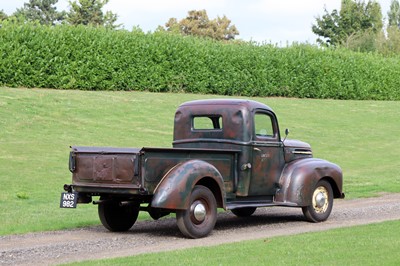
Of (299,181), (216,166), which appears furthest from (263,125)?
(216,166)

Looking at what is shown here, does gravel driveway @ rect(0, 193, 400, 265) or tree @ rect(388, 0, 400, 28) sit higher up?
tree @ rect(388, 0, 400, 28)

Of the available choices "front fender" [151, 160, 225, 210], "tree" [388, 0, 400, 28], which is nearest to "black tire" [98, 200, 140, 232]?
"front fender" [151, 160, 225, 210]

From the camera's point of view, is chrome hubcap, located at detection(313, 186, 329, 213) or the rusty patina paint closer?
the rusty patina paint

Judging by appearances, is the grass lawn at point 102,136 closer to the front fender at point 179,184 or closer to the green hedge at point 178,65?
the green hedge at point 178,65

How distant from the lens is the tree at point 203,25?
9419cm

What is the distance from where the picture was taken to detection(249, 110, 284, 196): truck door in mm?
13578

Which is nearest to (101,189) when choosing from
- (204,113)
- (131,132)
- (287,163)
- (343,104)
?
(204,113)

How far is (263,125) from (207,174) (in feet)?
6.97

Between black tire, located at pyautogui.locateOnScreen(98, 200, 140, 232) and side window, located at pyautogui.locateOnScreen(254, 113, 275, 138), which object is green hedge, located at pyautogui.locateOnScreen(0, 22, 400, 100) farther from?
black tire, located at pyautogui.locateOnScreen(98, 200, 140, 232)

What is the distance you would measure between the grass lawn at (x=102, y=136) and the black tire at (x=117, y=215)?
2.70 ft

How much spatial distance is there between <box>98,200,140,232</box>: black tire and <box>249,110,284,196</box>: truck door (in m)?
1.96

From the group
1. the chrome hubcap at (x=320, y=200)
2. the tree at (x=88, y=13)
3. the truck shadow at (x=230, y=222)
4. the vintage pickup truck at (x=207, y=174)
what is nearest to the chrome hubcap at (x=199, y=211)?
the vintage pickup truck at (x=207, y=174)

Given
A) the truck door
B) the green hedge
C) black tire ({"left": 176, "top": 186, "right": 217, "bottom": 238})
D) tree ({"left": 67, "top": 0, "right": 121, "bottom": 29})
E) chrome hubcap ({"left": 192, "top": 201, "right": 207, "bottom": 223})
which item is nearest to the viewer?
black tire ({"left": 176, "top": 186, "right": 217, "bottom": 238})

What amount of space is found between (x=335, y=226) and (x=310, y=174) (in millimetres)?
1063
